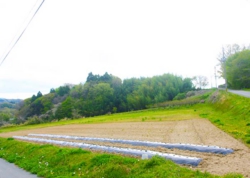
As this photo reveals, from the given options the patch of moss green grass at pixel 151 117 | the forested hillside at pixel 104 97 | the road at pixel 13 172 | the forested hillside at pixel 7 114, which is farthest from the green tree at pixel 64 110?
the road at pixel 13 172

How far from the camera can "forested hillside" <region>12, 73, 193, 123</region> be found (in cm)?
5275

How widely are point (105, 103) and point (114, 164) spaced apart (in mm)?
54399

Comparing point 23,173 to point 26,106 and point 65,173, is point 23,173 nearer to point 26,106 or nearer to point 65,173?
point 65,173

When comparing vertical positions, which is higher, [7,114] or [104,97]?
[104,97]

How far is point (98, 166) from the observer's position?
23.4 feet

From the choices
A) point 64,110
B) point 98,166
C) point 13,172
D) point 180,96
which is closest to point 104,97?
point 64,110

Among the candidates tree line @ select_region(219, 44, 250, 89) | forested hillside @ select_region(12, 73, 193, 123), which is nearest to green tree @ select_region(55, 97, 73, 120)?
forested hillside @ select_region(12, 73, 193, 123)

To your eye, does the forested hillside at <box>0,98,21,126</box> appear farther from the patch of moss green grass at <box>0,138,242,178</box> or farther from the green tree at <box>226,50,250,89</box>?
the patch of moss green grass at <box>0,138,242,178</box>

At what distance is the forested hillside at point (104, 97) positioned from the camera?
173ft

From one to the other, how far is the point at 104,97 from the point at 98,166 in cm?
5436

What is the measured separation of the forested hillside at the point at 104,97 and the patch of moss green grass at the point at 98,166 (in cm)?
4143

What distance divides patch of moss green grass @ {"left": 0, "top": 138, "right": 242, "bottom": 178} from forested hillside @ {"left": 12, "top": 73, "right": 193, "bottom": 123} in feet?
136

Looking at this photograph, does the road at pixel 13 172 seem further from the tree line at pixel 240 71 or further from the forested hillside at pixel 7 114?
the forested hillside at pixel 7 114

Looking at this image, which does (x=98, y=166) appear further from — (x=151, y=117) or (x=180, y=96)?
(x=180, y=96)
